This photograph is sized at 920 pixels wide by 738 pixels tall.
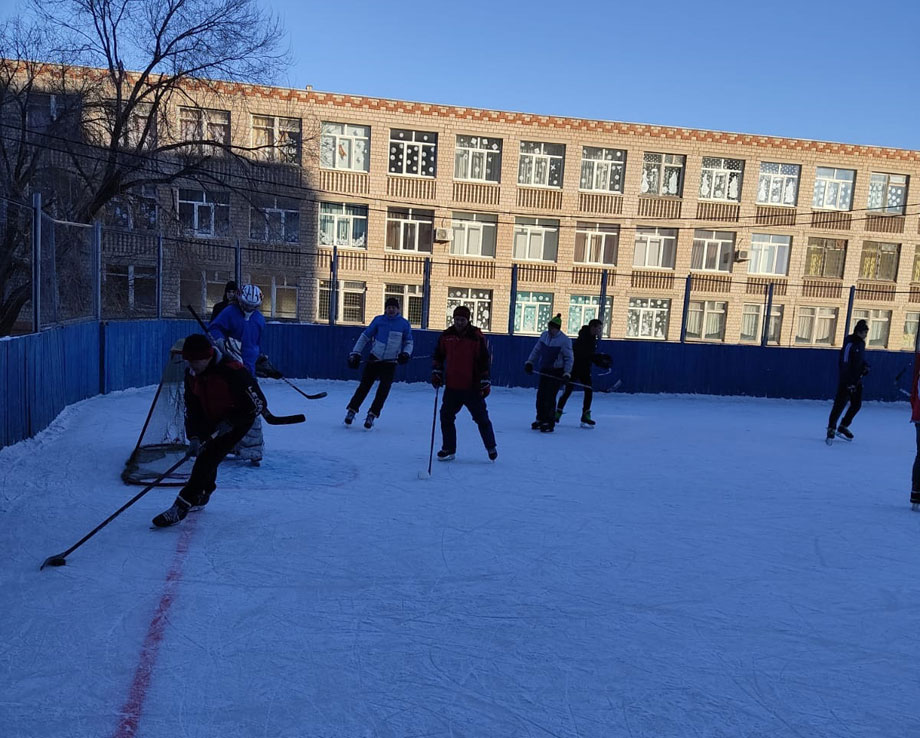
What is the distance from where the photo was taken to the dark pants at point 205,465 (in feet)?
14.6

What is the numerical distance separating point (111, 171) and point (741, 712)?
2126cm

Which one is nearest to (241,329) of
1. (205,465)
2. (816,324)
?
(205,465)

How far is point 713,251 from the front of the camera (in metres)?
27.1

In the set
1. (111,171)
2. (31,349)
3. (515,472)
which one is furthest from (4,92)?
(515,472)

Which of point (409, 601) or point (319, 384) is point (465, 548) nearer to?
point (409, 601)

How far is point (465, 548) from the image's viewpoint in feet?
14.4

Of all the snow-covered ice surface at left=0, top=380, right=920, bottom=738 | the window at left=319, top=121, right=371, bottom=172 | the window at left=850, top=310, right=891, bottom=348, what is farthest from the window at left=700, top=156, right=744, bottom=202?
the snow-covered ice surface at left=0, top=380, right=920, bottom=738

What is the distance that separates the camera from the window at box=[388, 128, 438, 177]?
24.9 meters

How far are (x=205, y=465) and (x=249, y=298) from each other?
215 cm

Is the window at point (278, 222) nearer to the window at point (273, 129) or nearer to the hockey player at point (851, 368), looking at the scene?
the window at point (273, 129)

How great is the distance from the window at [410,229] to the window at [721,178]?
1158cm

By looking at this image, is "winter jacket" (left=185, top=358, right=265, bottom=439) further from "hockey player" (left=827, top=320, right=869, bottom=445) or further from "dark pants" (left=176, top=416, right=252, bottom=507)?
"hockey player" (left=827, top=320, right=869, bottom=445)

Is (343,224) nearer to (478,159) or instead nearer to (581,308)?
(478,159)

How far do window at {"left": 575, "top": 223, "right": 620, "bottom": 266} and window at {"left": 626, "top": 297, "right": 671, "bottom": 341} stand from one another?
1997 millimetres
